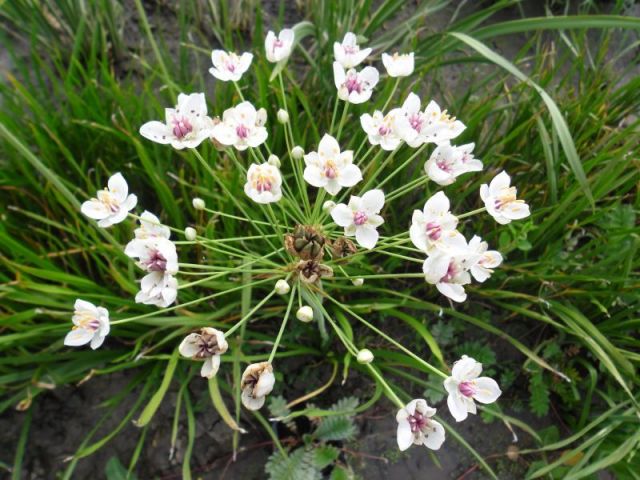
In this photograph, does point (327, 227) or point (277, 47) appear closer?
point (327, 227)

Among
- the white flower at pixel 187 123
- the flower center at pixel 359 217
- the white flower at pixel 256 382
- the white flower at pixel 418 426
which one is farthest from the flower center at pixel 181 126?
the white flower at pixel 418 426

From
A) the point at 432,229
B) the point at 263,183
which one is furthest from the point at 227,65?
the point at 432,229

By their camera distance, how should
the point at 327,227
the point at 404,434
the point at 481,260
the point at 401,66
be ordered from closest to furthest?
1. the point at 404,434
2. the point at 481,260
3. the point at 327,227
4. the point at 401,66

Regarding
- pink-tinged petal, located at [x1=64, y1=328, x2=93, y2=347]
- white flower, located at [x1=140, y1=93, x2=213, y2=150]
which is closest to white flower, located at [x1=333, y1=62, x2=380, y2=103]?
white flower, located at [x1=140, y1=93, x2=213, y2=150]

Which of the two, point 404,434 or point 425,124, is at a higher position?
point 425,124

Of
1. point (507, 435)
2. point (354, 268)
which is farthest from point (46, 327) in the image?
point (507, 435)

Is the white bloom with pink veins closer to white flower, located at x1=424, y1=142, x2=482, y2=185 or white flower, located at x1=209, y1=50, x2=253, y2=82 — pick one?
white flower, located at x1=424, y1=142, x2=482, y2=185

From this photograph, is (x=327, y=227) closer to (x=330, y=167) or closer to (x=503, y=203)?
(x=330, y=167)
